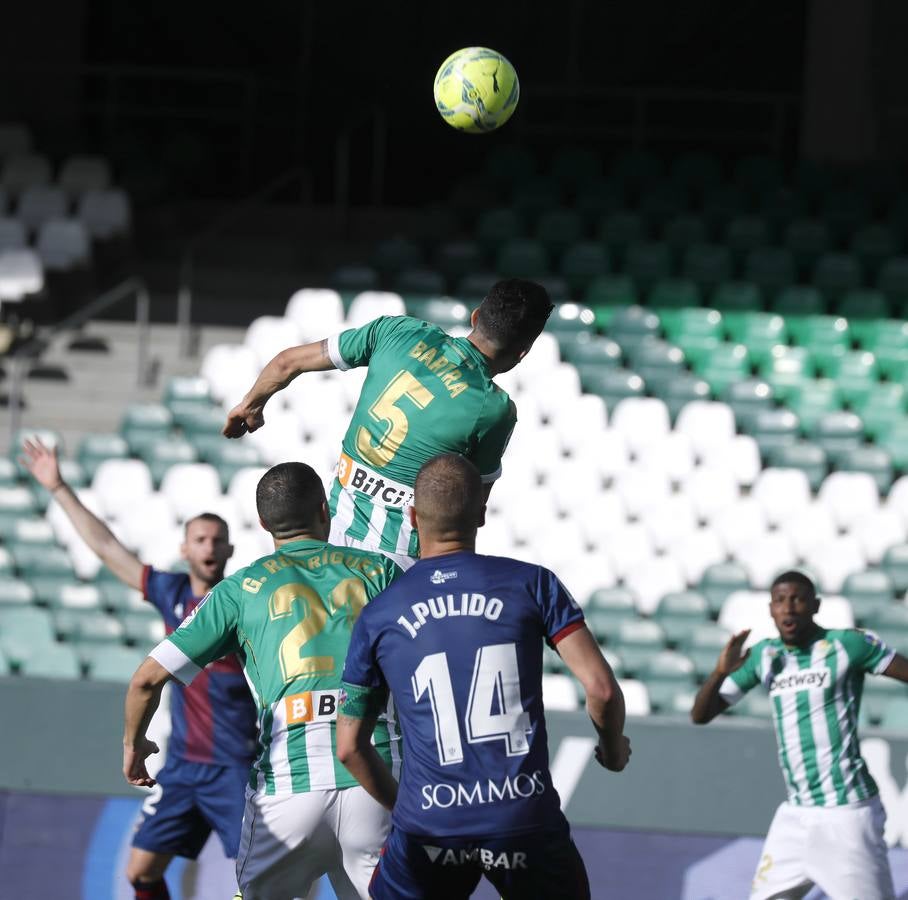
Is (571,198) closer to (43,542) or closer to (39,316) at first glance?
(39,316)

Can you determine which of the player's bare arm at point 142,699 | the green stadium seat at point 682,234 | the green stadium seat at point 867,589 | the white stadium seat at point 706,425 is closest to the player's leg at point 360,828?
the player's bare arm at point 142,699

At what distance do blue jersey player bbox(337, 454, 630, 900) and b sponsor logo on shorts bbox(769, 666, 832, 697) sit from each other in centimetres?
→ 274

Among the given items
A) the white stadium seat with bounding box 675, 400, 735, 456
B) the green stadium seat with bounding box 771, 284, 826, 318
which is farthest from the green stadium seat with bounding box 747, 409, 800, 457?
the green stadium seat with bounding box 771, 284, 826, 318

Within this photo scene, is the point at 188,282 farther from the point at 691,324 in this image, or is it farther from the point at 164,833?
the point at 164,833

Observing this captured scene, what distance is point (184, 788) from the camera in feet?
21.3

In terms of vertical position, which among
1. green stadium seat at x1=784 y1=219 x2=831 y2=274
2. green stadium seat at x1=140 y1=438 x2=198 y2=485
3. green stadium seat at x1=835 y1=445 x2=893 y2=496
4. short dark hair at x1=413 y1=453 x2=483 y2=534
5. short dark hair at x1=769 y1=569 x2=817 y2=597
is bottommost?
short dark hair at x1=769 y1=569 x2=817 y2=597

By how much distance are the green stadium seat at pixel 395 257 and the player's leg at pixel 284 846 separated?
8449 mm

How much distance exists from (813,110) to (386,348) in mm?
10933

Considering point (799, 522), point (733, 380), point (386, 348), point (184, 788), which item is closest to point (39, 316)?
point (733, 380)

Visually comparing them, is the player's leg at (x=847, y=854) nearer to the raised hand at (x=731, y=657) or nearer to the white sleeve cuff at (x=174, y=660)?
the raised hand at (x=731, y=657)

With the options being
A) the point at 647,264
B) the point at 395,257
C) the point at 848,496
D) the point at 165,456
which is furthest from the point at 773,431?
the point at 165,456

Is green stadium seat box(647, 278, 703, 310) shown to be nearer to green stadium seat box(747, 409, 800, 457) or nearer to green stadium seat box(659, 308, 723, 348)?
green stadium seat box(659, 308, 723, 348)

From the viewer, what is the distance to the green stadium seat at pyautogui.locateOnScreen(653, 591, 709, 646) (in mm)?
9469

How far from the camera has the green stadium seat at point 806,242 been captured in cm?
1276
